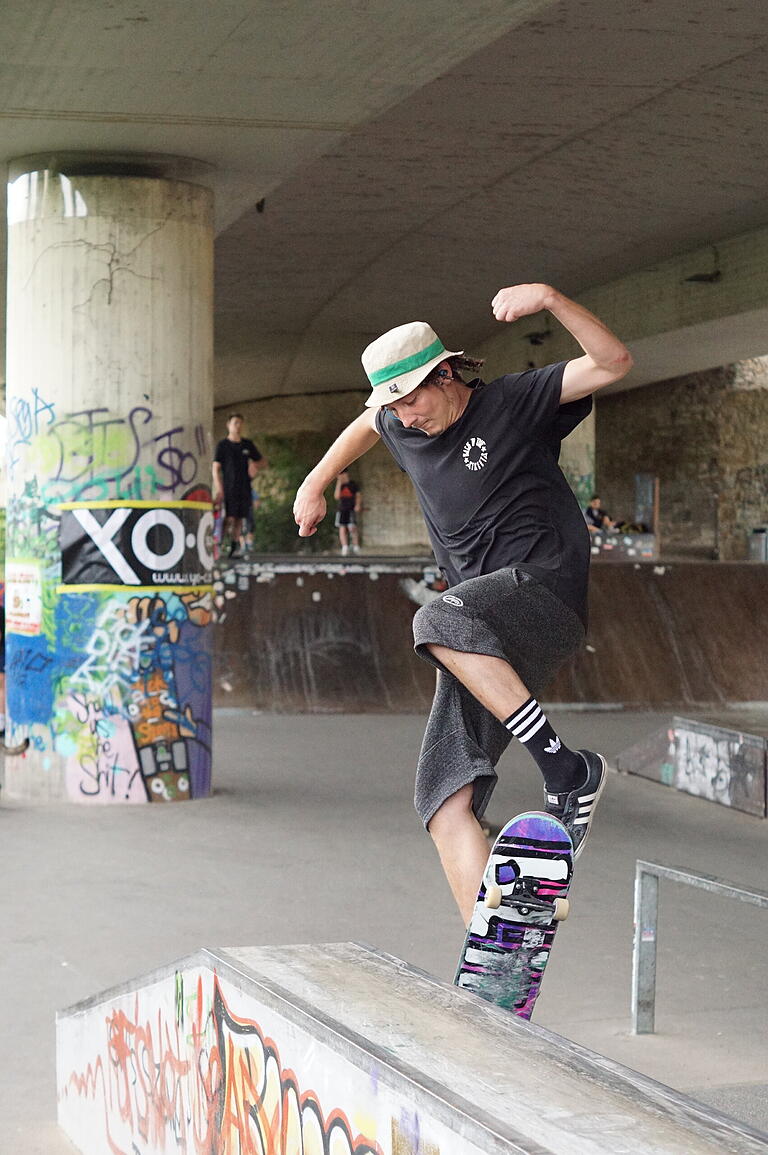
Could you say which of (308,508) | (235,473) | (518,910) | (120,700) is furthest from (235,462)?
(518,910)

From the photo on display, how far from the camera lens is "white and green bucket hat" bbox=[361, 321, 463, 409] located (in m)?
3.62

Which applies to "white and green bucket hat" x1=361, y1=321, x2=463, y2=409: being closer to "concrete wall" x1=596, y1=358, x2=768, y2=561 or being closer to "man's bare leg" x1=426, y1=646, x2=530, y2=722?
"man's bare leg" x1=426, y1=646, x2=530, y2=722

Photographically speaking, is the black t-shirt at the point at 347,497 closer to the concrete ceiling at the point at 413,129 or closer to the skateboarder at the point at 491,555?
→ the concrete ceiling at the point at 413,129

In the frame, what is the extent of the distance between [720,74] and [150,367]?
19.0 ft

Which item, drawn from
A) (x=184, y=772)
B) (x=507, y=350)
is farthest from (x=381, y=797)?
(x=507, y=350)

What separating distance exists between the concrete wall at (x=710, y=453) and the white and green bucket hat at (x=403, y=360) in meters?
25.7

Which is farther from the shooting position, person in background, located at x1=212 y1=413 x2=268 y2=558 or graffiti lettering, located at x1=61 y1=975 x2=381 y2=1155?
person in background, located at x1=212 y1=413 x2=268 y2=558

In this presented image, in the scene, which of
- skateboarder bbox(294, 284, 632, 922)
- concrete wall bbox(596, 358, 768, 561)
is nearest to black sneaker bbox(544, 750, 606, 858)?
skateboarder bbox(294, 284, 632, 922)

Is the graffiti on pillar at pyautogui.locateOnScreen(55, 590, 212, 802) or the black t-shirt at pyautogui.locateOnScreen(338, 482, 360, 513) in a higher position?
the black t-shirt at pyautogui.locateOnScreen(338, 482, 360, 513)

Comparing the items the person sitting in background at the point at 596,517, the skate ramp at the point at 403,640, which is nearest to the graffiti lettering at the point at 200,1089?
the skate ramp at the point at 403,640

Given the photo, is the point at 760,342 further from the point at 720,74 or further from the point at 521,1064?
the point at 521,1064

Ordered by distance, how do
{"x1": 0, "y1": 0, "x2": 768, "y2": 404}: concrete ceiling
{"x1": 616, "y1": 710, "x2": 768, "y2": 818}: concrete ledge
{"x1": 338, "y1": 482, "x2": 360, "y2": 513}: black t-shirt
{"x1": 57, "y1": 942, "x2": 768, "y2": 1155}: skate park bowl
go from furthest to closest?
{"x1": 338, "y1": 482, "x2": 360, "y2": 513}: black t-shirt
{"x1": 616, "y1": 710, "x2": 768, "y2": 818}: concrete ledge
{"x1": 0, "y1": 0, "x2": 768, "y2": 404}: concrete ceiling
{"x1": 57, "y1": 942, "x2": 768, "y2": 1155}: skate park bowl

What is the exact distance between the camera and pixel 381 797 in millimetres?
9836

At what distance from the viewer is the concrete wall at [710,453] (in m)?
28.3
